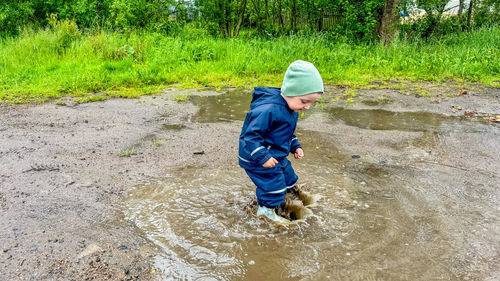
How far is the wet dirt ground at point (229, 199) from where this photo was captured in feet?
9.41

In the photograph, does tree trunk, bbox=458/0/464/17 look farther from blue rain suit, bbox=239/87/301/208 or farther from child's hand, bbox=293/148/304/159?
blue rain suit, bbox=239/87/301/208

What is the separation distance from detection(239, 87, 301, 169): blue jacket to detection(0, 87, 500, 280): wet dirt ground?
66cm

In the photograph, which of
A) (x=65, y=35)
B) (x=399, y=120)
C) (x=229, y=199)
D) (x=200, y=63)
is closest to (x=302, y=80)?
(x=229, y=199)

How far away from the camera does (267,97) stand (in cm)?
323

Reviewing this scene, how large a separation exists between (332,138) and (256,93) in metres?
2.42

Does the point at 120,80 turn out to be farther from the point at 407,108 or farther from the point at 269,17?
the point at 269,17

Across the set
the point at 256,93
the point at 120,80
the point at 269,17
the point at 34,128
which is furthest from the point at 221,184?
the point at 269,17

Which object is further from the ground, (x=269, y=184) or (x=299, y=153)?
(x=299, y=153)

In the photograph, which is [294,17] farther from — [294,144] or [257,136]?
[257,136]

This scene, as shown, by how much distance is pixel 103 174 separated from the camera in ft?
14.3

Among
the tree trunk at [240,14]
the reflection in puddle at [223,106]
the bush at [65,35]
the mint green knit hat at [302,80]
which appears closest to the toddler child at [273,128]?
the mint green knit hat at [302,80]

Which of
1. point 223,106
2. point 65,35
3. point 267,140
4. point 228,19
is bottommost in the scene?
point 223,106

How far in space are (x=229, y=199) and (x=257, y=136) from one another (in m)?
1.03

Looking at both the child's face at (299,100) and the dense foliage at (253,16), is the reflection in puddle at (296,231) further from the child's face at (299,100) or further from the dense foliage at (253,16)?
the dense foliage at (253,16)
